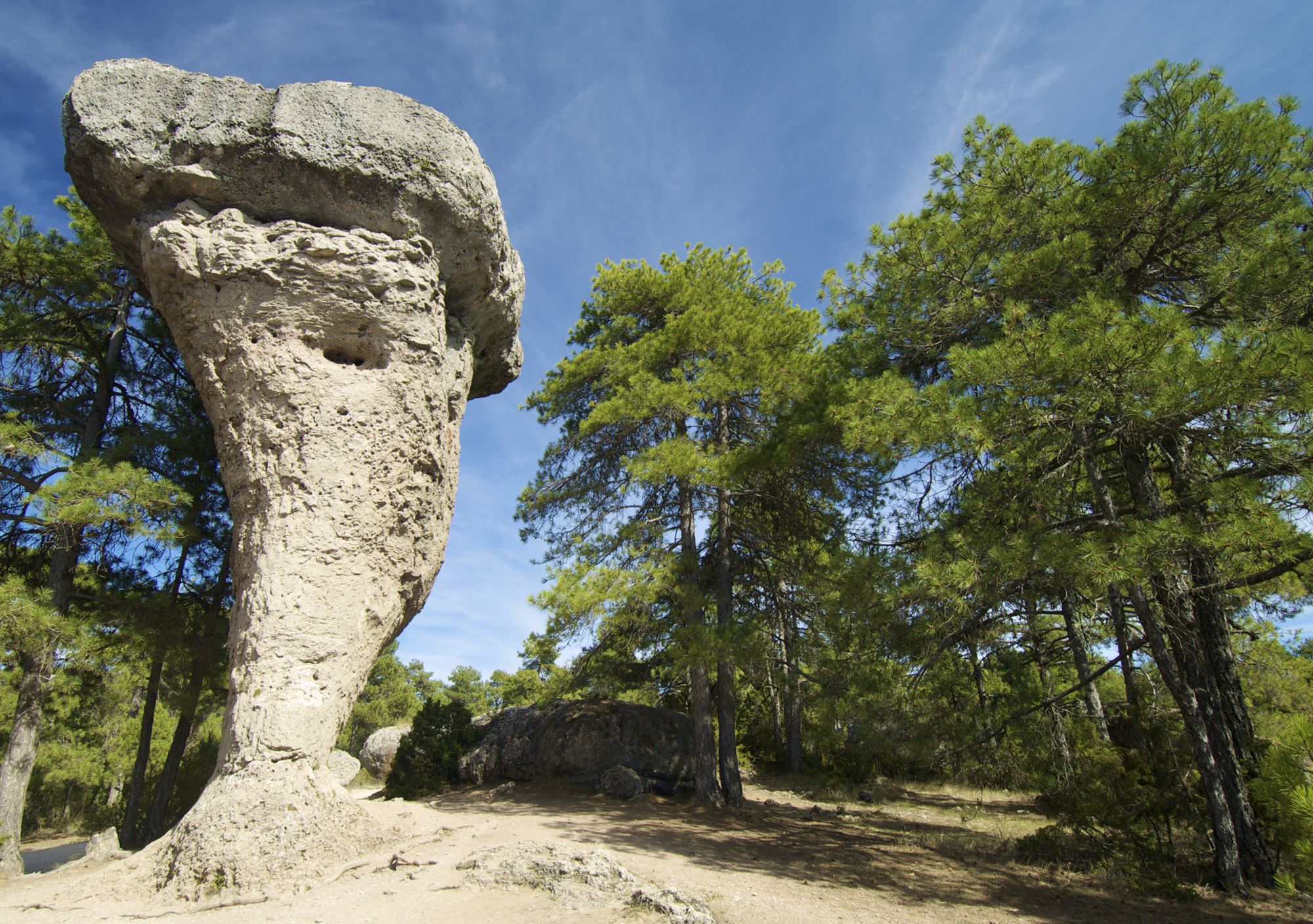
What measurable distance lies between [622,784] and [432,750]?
4.11 m

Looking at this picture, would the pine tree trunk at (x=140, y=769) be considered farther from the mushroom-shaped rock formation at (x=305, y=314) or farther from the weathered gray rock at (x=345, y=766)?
the mushroom-shaped rock formation at (x=305, y=314)

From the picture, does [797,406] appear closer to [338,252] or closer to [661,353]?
[661,353]

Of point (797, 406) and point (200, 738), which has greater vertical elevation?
point (797, 406)

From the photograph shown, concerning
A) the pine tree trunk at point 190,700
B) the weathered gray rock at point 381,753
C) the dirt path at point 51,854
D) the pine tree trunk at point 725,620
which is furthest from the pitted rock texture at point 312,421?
the weathered gray rock at point 381,753

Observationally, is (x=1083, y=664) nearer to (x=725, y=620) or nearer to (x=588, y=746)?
(x=725, y=620)

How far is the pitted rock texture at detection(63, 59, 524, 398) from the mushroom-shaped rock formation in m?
0.02

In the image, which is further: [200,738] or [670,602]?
[200,738]

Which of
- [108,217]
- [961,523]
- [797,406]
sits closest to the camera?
[961,523]

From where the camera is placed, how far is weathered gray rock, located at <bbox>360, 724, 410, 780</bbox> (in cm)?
1457

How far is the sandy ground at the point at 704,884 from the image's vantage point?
15.5 ft

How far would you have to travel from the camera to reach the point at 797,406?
8.71 metres

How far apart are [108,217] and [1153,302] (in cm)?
1217

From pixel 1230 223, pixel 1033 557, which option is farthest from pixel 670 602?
pixel 1230 223

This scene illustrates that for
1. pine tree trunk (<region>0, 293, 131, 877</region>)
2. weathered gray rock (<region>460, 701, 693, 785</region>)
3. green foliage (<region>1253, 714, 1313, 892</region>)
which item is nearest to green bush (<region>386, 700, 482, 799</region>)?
weathered gray rock (<region>460, 701, 693, 785</region>)
